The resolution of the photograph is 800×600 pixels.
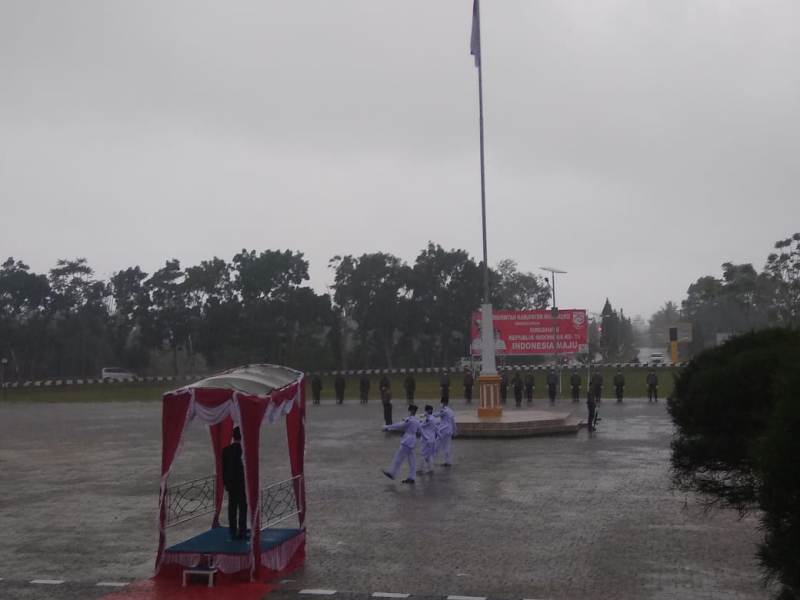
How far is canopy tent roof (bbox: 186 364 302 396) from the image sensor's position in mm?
9262

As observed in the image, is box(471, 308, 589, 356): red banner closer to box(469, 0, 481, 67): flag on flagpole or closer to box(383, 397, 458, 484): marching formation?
box(469, 0, 481, 67): flag on flagpole

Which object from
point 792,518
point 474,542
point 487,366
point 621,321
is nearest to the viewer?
point 792,518

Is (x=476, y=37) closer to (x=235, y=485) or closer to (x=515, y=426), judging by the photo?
(x=515, y=426)

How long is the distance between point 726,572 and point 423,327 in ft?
186

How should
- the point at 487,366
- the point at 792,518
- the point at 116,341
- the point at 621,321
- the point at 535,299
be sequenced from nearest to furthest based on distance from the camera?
the point at 792,518
the point at 487,366
the point at 116,341
the point at 535,299
the point at 621,321

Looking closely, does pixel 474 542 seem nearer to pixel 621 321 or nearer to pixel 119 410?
pixel 119 410

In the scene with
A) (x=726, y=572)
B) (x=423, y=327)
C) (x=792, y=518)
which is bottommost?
(x=726, y=572)

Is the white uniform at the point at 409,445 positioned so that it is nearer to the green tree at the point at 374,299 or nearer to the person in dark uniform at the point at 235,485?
the person in dark uniform at the point at 235,485

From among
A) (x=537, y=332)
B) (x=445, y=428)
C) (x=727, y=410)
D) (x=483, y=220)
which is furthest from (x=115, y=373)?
(x=727, y=410)

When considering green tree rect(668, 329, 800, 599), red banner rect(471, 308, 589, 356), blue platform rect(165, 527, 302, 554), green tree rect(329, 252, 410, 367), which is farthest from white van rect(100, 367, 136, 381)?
green tree rect(668, 329, 800, 599)

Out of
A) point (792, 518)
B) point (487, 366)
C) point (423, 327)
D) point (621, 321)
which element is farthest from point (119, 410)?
point (621, 321)

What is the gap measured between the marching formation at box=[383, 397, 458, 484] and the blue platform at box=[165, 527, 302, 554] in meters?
5.53

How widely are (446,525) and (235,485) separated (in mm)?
3225

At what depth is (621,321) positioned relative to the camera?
118625 mm
